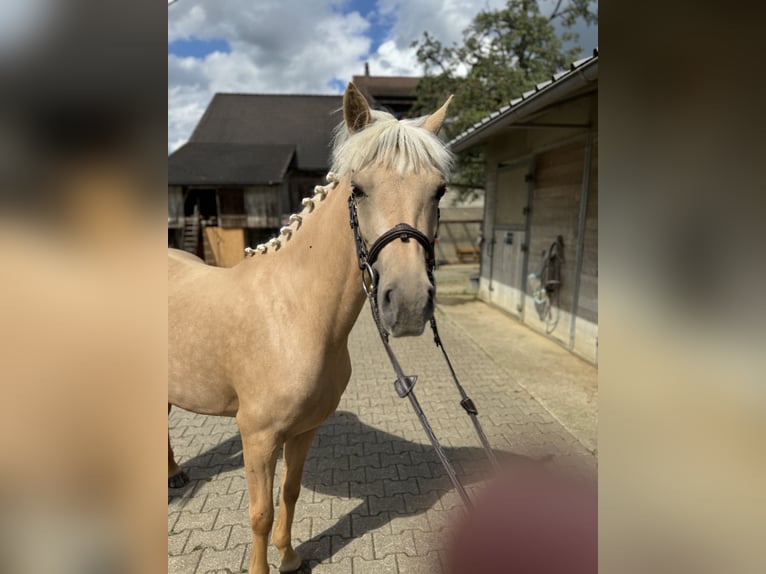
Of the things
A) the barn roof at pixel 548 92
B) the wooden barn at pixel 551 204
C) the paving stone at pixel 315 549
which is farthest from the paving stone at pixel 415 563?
the wooden barn at pixel 551 204

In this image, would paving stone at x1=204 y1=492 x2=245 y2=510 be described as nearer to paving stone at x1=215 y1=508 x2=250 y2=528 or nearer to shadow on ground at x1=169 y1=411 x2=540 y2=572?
paving stone at x1=215 y1=508 x2=250 y2=528

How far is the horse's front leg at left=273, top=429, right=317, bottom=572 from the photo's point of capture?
2.20 metres

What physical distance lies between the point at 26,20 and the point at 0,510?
1.78ft

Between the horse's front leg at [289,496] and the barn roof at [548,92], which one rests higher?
the barn roof at [548,92]

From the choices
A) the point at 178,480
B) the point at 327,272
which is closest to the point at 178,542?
the point at 178,480

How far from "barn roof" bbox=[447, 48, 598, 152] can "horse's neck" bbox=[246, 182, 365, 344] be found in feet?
5.72

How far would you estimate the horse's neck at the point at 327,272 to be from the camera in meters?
1.71

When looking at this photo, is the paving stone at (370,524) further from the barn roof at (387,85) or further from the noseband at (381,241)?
the barn roof at (387,85)

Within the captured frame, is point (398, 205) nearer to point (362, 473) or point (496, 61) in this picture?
point (362, 473)

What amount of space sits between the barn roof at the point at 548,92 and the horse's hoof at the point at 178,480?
10.7 ft

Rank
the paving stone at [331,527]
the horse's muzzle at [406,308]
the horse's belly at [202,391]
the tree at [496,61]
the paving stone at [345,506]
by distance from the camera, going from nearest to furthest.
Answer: the horse's muzzle at [406,308] < the horse's belly at [202,391] < the paving stone at [331,527] < the paving stone at [345,506] < the tree at [496,61]

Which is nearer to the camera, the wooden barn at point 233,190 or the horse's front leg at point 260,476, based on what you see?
the horse's front leg at point 260,476

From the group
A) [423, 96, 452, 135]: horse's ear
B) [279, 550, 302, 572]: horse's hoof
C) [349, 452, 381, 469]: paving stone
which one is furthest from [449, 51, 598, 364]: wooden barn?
[279, 550, 302, 572]: horse's hoof

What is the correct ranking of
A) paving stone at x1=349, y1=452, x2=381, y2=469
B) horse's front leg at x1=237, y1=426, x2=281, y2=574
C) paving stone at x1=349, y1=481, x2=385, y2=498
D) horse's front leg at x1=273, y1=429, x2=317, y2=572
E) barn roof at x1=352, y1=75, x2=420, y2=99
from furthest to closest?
barn roof at x1=352, y1=75, x2=420, y2=99 → paving stone at x1=349, y1=452, x2=381, y2=469 → paving stone at x1=349, y1=481, x2=385, y2=498 → horse's front leg at x1=273, y1=429, x2=317, y2=572 → horse's front leg at x1=237, y1=426, x2=281, y2=574
